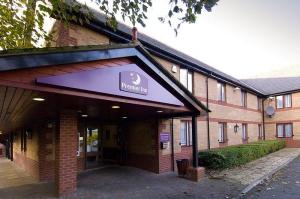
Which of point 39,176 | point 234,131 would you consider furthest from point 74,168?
point 234,131

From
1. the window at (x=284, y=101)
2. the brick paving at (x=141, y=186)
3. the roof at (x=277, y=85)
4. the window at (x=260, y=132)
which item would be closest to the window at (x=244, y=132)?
the window at (x=260, y=132)

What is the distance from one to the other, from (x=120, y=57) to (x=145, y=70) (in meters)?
1.20

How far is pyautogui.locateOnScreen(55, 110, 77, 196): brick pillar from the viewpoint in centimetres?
851

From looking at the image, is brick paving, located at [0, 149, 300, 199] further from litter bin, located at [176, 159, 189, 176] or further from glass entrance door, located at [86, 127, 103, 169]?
glass entrance door, located at [86, 127, 103, 169]

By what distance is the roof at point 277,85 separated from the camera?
2723 centimetres

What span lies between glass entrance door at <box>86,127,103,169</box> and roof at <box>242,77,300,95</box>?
19.7m

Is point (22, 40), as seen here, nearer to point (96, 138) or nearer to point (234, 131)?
point (96, 138)

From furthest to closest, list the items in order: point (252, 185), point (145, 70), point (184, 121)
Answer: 1. point (184, 121)
2. point (252, 185)
3. point (145, 70)

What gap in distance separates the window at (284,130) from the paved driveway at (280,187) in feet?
49.5

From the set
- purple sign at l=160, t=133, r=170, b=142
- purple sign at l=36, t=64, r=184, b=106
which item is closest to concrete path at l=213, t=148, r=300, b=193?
purple sign at l=160, t=133, r=170, b=142

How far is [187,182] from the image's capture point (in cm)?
1066

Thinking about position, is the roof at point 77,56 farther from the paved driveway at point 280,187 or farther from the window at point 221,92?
the window at point 221,92

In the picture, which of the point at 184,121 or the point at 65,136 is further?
the point at 184,121

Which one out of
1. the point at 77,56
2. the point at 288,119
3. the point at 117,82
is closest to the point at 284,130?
the point at 288,119
